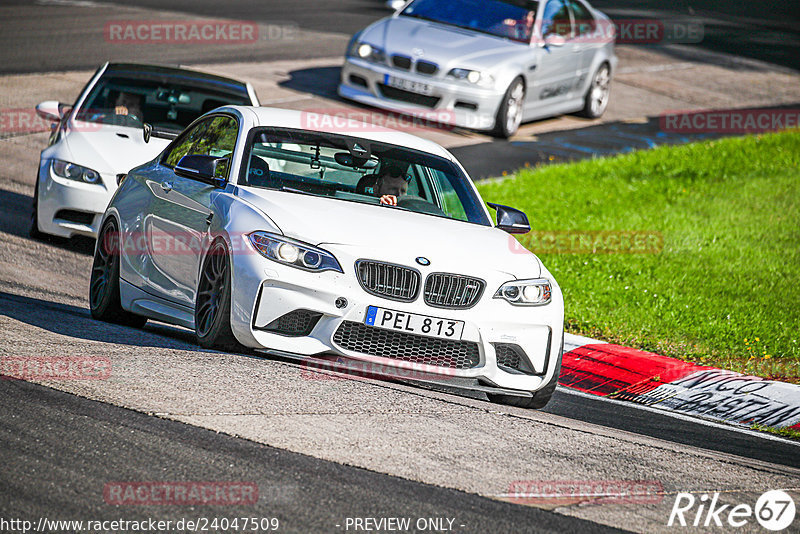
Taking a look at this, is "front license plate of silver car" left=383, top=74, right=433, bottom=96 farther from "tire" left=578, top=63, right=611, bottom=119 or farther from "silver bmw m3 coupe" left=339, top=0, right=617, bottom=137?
"tire" left=578, top=63, right=611, bottom=119

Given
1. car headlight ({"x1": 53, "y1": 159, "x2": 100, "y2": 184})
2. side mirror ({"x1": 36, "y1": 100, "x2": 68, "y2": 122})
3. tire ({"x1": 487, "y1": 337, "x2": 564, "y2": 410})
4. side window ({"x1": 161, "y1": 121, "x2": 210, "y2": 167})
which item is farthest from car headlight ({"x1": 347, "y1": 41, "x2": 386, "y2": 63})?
tire ({"x1": 487, "y1": 337, "x2": 564, "y2": 410})

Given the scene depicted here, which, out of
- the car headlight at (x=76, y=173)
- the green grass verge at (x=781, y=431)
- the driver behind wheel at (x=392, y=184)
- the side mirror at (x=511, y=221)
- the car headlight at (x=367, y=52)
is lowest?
the green grass verge at (x=781, y=431)

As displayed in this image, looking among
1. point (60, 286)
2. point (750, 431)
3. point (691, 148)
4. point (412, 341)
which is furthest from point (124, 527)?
point (691, 148)

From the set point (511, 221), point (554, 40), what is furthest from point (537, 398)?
point (554, 40)

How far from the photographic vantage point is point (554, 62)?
19219 mm

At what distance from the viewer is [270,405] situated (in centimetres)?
617

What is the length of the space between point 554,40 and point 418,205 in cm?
1178

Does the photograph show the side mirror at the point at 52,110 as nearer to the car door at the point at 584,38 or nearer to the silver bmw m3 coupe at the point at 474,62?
the silver bmw m3 coupe at the point at 474,62

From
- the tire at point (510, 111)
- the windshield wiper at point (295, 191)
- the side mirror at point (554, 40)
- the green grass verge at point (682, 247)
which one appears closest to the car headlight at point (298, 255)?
the windshield wiper at point (295, 191)

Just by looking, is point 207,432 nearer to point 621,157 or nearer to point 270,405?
point 270,405

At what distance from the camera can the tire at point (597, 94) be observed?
2097 cm

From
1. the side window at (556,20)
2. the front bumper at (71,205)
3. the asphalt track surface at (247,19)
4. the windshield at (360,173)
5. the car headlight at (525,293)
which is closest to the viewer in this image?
the car headlight at (525,293)

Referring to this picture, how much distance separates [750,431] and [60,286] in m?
5.46

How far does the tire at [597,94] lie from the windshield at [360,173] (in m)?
13.0
